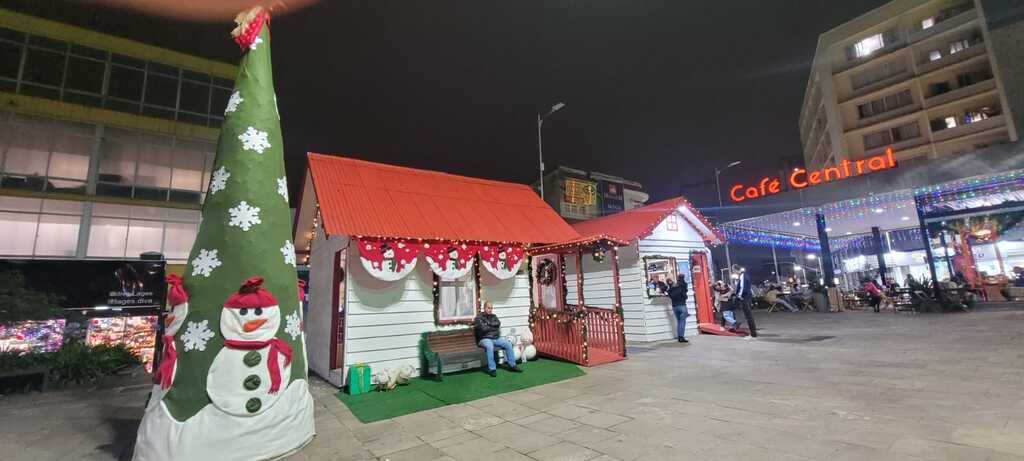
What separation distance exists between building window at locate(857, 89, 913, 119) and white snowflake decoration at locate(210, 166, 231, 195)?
1853 inches

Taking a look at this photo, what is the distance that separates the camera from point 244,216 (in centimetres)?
463

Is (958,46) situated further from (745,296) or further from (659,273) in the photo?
(659,273)

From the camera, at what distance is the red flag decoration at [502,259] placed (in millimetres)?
8938

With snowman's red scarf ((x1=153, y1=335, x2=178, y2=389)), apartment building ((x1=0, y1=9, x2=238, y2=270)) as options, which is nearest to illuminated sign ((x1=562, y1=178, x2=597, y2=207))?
apartment building ((x1=0, y1=9, x2=238, y2=270))

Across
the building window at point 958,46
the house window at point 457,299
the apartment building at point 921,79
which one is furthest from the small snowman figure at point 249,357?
the building window at point 958,46

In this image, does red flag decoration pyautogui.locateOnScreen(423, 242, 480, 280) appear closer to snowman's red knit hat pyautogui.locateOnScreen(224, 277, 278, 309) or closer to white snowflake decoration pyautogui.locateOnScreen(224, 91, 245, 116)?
snowman's red knit hat pyautogui.locateOnScreen(224, 277, 278, 309)

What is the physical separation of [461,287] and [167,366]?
221 inches

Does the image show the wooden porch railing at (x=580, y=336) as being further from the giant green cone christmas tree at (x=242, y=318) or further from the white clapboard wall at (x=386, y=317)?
the giant green cone christmas tree at (x=242, y=318)

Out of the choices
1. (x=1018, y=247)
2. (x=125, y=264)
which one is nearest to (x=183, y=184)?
(x=125, y=264)

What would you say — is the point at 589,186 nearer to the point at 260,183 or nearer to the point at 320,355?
the point at 320,355

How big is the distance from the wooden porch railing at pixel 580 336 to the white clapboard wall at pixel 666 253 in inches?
98.7

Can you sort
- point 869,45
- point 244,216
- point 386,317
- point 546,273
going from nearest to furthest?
point 244,216
point 386,317
point 546,273
point 869,45

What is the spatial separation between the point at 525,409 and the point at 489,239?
4.11m

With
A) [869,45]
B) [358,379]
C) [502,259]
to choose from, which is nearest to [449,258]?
[502,259]
